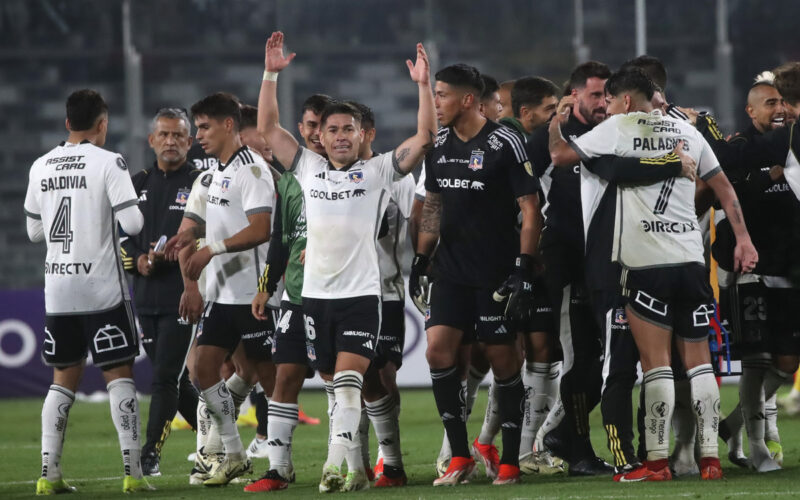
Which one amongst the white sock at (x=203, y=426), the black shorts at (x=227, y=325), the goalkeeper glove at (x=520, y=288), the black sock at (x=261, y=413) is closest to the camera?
the goalkeeper glove at (x=520, y=288)

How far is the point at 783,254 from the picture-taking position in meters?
7.89

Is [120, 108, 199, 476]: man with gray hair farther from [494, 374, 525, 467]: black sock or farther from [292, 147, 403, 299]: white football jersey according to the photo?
[494, 374, 525, 467]: black sock

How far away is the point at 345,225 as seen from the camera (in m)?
7.04

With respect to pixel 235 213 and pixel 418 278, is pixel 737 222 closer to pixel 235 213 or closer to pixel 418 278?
pixel 418 278

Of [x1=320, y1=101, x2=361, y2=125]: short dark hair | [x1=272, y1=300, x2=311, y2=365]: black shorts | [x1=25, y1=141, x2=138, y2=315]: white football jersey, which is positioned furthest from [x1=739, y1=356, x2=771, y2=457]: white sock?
[x1=25, y1=141, x2=138, y2=315]: white football jersey

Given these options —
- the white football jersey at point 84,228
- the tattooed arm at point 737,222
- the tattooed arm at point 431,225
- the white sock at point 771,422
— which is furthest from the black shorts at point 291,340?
the white sock at point 771,422

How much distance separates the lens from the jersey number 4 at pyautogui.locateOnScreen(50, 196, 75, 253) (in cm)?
761

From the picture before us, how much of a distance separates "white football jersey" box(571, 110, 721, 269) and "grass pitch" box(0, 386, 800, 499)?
121 centimetres

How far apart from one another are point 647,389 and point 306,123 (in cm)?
267

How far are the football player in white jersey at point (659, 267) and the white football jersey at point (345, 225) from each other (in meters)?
1.12

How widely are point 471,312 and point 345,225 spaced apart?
0.90 metres

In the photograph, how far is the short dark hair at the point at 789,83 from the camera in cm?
765

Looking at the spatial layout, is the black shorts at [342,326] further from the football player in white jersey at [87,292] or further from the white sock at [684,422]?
the white sock at [684,422]

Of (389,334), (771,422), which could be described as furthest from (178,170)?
(771,422)
